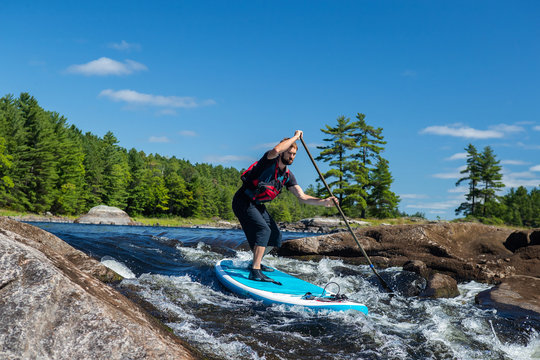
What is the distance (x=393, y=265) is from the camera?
10.1m

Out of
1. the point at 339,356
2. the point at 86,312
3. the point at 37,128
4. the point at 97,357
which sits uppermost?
the point at 37,128

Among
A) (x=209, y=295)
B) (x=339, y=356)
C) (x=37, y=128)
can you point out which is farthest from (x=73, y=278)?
(x=37, y=128)

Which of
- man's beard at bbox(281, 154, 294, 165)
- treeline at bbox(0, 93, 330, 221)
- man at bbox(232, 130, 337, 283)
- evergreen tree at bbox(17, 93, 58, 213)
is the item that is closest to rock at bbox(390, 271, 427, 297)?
man at bbox(232, 130, 337, 283)

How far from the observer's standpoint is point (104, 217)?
121 feet

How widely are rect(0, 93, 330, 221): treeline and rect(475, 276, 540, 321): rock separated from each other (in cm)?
4241

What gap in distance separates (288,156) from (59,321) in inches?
168

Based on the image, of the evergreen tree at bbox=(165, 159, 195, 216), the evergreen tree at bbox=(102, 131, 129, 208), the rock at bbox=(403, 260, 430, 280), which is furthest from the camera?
the evergreen tree at bbox=(165, 159, 195, 216)

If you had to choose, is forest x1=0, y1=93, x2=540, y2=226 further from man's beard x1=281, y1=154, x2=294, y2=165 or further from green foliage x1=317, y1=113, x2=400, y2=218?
man's beard x1=281, y1=154, x2=294, y2=165

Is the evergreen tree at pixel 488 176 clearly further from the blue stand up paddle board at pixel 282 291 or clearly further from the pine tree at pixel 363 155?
the blue stand up paddle board at pixel 282 291

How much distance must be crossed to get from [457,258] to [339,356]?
6975 mm

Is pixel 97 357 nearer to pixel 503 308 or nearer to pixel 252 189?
pixel 252 189

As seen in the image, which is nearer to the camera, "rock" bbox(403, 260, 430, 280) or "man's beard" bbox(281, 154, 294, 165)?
"man's beard" bbox(281, 154, 294, 165)

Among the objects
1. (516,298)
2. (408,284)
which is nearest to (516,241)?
(516,298)

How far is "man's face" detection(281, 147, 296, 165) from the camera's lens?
19.9ft
